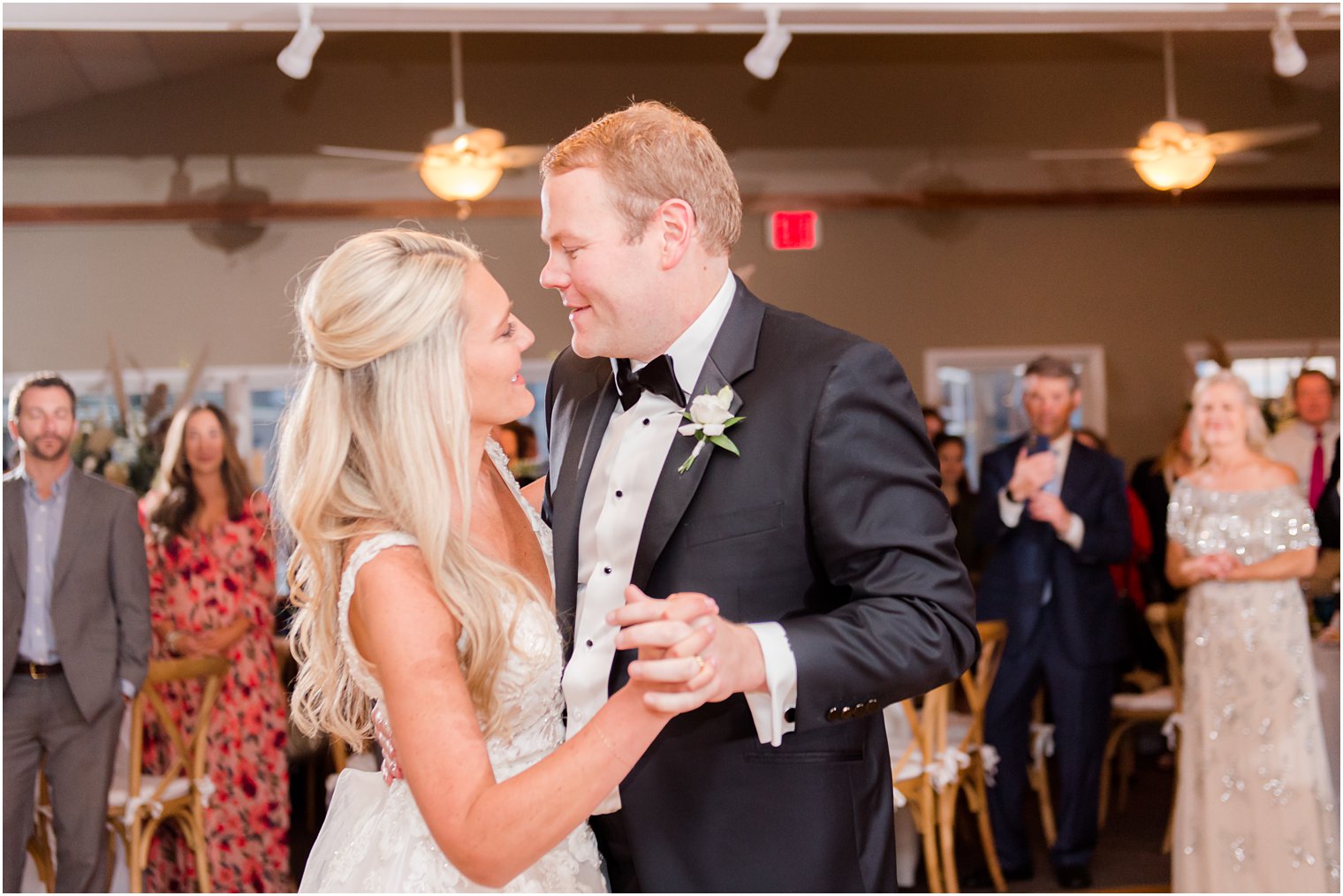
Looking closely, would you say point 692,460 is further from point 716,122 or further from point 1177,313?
point 1177,313

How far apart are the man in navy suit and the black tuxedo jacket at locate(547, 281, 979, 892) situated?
3.12 metres

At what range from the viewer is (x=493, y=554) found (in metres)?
1.86

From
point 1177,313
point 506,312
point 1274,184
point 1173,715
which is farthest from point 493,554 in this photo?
point 1274,184

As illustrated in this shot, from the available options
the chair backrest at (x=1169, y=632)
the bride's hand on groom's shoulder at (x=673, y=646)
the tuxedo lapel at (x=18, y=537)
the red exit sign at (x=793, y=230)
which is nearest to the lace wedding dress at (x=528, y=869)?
the bride's hand on groom's shoulder at (x=673, y=646)

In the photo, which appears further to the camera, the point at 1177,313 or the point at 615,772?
the point at 1177,313

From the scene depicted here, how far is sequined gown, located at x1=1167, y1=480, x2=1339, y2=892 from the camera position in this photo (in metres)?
4.14

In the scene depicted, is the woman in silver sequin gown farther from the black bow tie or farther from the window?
the window

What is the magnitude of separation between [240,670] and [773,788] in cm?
354

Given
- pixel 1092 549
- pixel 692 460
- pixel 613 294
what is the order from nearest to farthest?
pixel 692 460 < pixel 613 294 < pixel 1092 549

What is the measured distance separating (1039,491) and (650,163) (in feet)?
10.6

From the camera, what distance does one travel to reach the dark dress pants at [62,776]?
13.5ft

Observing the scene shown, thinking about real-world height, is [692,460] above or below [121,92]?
below

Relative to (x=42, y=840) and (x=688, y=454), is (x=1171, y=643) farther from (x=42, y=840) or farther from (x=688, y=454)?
(x=42, y=840)

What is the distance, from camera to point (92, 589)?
4.21 meters
